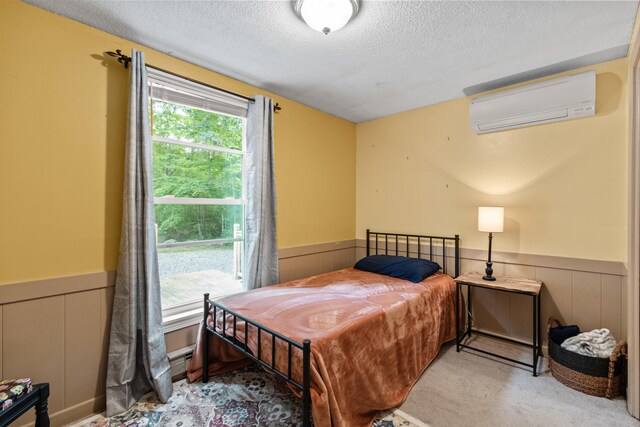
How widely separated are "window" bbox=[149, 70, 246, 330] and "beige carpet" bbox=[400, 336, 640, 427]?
1.82m

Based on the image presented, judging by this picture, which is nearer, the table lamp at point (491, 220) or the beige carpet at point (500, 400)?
the beige carpet at point (500, 400)

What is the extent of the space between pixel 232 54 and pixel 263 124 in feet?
2.13

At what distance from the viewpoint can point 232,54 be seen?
2279mm

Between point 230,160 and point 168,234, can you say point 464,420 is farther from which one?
→ point 230,160

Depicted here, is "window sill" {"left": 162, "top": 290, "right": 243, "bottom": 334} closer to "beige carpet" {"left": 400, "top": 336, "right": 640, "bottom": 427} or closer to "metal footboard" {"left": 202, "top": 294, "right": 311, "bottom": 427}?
"metal footboard" {"left": 202, "top": 294, "right": 311, "bottom": 427}

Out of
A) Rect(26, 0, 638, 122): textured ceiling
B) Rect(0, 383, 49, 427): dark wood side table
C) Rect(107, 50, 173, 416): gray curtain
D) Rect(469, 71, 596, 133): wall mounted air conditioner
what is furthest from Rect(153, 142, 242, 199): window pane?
Rect(469, 71, 596, 133): wall mounted air conditioner

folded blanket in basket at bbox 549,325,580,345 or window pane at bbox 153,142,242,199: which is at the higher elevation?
window pane at bbox 153,142,242,199

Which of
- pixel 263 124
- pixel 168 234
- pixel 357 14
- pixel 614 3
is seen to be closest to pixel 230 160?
pixel 263 124

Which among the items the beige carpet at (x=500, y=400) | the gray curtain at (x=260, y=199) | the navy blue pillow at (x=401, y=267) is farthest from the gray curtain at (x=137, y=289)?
the navy blue pillow at (x=401, y=267)

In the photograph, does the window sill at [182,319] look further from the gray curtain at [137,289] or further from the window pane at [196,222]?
the window pane at [196,222]

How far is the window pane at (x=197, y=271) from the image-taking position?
2.41m

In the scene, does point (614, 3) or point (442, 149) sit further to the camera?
point (442, 149)

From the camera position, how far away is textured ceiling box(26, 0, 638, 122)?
176 centimetres

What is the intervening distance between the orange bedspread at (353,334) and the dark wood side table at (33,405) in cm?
90
